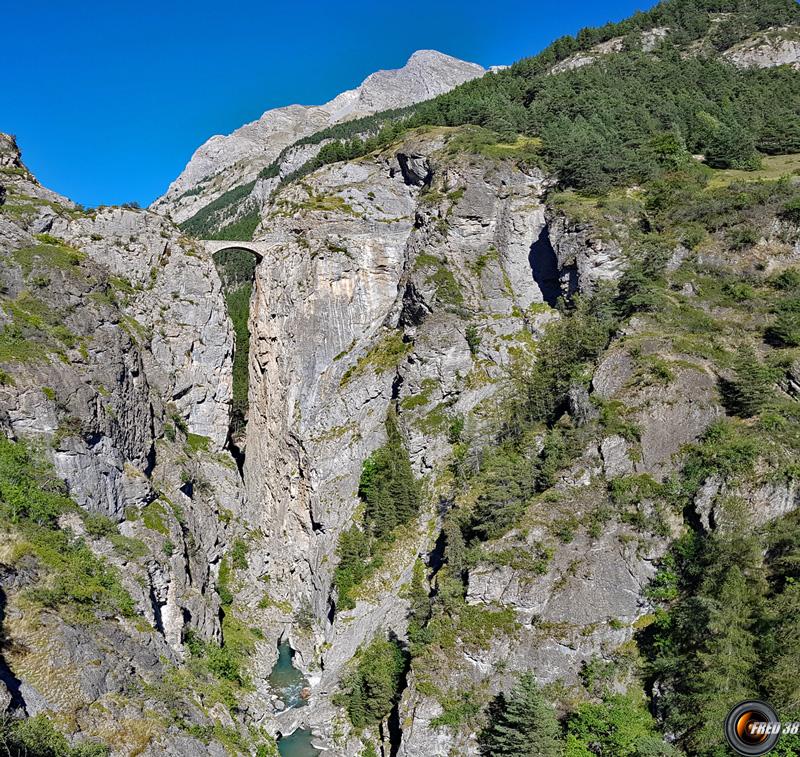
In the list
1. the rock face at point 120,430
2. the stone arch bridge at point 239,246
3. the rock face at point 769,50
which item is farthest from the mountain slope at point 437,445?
the rock face at point 769,50

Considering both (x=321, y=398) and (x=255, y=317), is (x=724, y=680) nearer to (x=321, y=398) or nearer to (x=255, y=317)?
(x=321, y=398)

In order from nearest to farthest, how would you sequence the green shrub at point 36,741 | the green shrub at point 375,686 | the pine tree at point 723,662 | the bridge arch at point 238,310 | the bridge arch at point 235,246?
the green shrub at point 36,741 < the pine tree at point 723,662 < the green shrub at point 375,686 < the bridge arch at point 235,246 < the bridge arch at point 238,310

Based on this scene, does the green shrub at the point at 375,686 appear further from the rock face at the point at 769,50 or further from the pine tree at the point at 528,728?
the rock face at the point at 769,50

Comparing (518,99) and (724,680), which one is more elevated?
(518,99)

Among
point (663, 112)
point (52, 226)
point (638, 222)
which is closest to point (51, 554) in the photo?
point (52, 226)

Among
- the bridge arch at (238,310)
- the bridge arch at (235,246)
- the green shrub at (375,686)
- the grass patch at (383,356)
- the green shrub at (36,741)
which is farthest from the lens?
the bridge arch at (238,310)

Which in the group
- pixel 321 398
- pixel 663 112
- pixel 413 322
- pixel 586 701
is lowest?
pixel 586 701

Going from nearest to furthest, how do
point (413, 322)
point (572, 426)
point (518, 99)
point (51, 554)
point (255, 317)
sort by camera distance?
point (51, 554)
point (572, 426)
point (413, 322)
point (255, 317)
point (518, 99)

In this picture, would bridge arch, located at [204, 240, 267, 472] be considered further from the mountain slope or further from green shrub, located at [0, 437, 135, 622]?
green shrub, located at [0, 437, 135, 622]

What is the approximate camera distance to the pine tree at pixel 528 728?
26641mm

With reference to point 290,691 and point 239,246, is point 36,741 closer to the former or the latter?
point 290,691

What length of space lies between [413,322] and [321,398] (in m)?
13.2

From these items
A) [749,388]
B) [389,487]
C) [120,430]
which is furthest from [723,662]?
[120,430]

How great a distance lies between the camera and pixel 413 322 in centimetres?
5800
